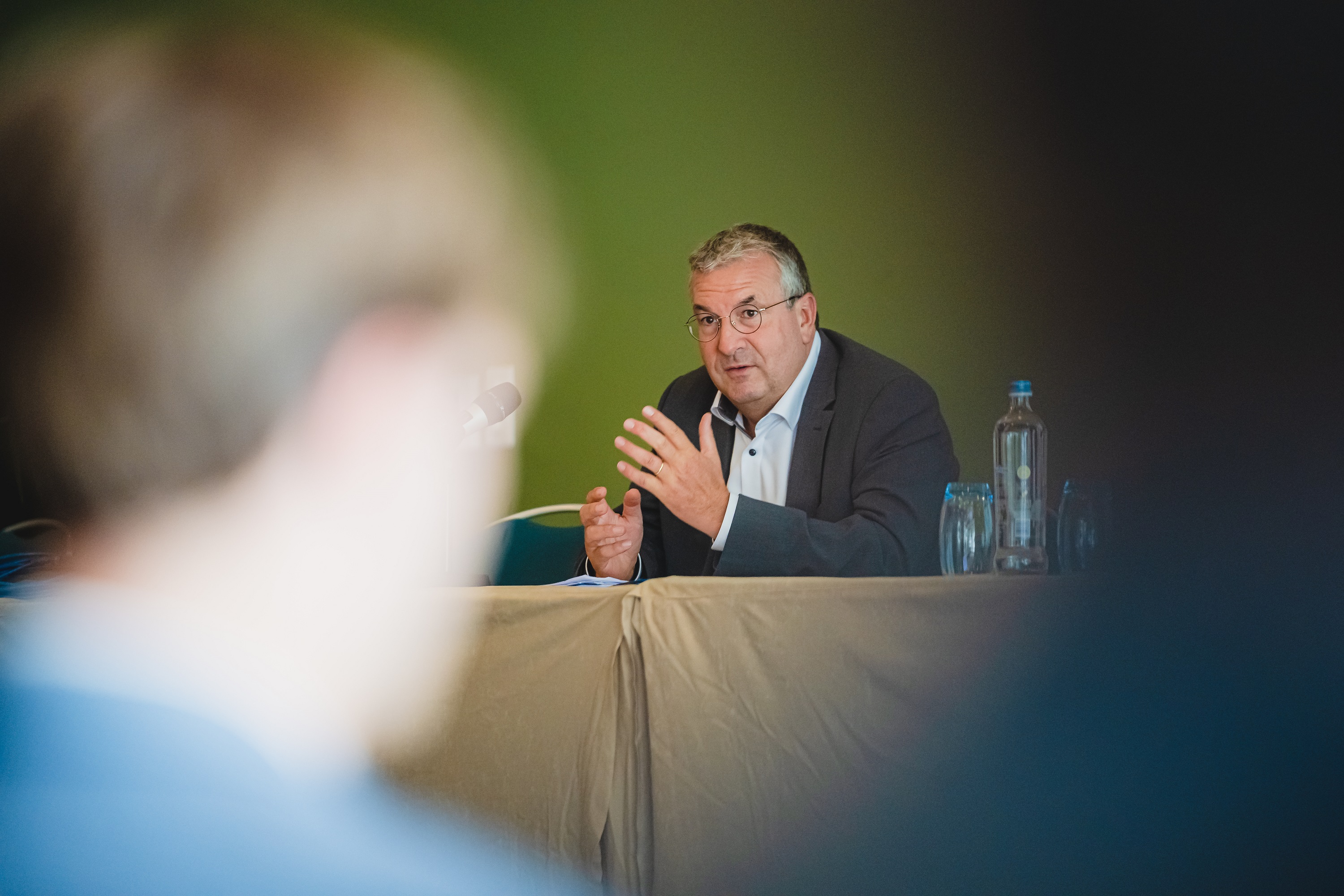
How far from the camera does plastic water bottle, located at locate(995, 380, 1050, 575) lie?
143cm

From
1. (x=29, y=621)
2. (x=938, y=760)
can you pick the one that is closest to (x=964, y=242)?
(x=938, y=760)

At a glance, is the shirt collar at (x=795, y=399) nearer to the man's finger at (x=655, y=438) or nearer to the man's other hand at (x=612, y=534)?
the man's other hand at (x=612, y=534)

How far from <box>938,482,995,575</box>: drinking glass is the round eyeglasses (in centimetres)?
68

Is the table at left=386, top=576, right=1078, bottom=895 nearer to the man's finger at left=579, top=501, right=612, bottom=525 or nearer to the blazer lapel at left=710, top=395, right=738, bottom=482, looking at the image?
the man's finger at left=579, top=501, right=612, bottom=525

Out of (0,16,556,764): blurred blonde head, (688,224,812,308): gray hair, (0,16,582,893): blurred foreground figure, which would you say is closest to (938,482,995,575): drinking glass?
(688,224,812,308): gray hair

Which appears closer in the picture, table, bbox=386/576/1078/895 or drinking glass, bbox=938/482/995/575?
table, bbox=386/576/1078/895

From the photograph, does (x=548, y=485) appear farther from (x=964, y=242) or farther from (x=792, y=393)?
(x=964, y=242)

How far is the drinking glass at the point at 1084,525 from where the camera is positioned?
1.42 metres

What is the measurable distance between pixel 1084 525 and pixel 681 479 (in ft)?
1.89

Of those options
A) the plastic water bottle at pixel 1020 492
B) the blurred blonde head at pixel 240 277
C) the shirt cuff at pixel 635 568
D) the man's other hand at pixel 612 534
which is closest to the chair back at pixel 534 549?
the blurred blonde head at pixel 240 277

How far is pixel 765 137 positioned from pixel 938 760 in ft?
6.57

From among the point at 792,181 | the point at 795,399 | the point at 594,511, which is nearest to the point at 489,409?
the point at 594,511

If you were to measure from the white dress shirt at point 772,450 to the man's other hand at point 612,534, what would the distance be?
0.94 feet

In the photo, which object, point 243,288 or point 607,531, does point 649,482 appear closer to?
point 607,531
